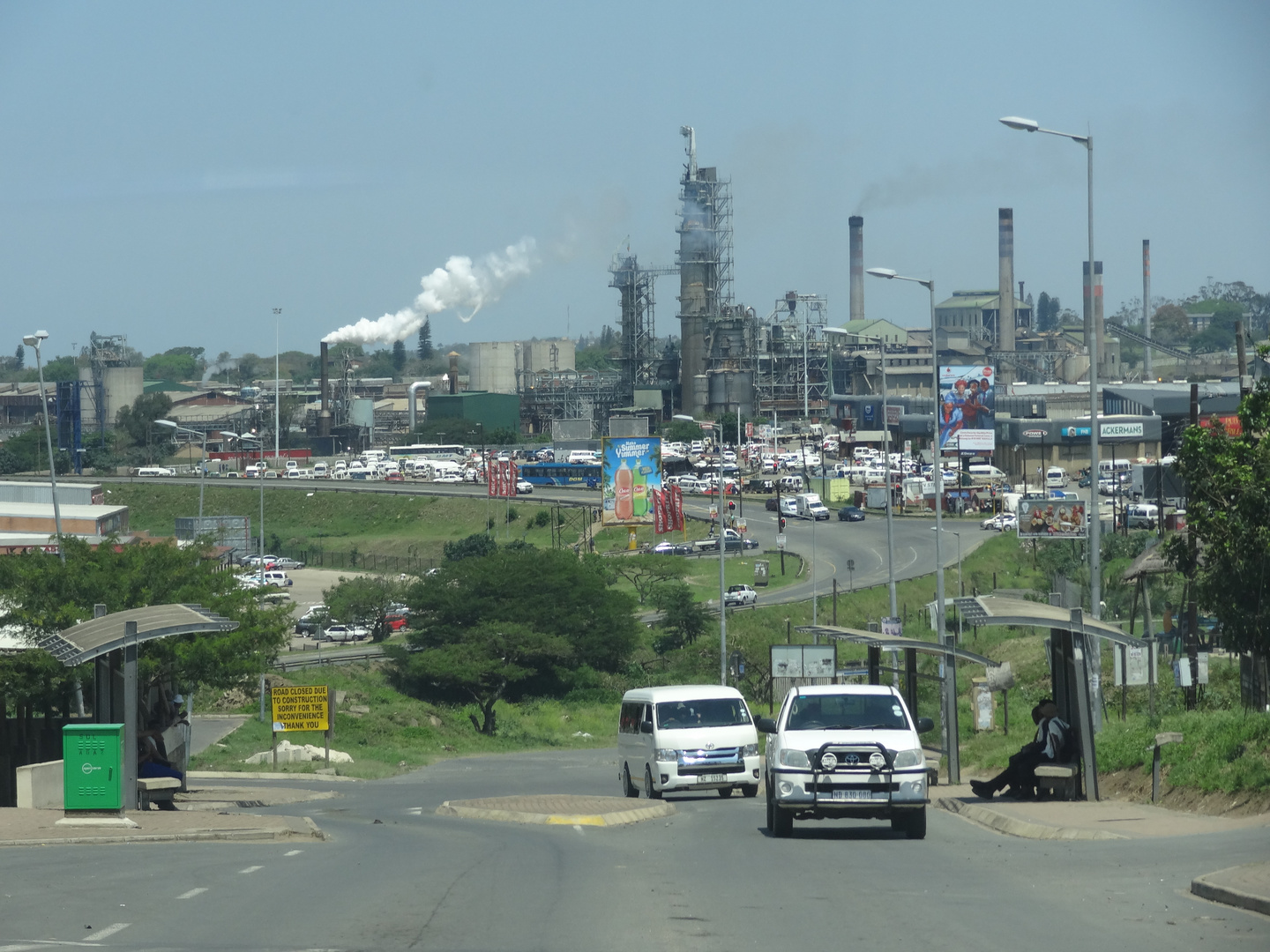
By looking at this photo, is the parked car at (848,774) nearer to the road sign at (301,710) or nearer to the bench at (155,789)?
the bench at (155,789)

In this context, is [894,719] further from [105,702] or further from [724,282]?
[724,282]

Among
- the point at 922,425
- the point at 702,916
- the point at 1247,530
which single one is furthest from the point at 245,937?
the point at 922,425

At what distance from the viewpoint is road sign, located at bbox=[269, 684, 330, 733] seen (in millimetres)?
37312

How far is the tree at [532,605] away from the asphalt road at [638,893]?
45776 millimetres

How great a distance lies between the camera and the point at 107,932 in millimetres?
10281

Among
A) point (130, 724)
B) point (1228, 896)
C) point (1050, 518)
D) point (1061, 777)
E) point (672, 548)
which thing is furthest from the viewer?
point (672, 548)

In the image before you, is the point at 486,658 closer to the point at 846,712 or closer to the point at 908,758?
the point at 846,712

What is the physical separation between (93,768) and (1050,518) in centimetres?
5641

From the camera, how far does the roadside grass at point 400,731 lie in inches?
1586

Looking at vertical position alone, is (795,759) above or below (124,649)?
below

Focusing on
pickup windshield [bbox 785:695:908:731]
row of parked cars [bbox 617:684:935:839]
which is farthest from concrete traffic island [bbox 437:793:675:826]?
pickup windshield [bbox 785:695:908:731]

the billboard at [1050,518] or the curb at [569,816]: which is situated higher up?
the billboard at [1050,518]

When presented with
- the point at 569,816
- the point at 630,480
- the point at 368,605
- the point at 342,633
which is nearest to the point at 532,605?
the point at 368,605

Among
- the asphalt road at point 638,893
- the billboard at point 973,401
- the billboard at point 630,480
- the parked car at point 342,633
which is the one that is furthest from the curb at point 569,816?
the billboard at point 973,401
